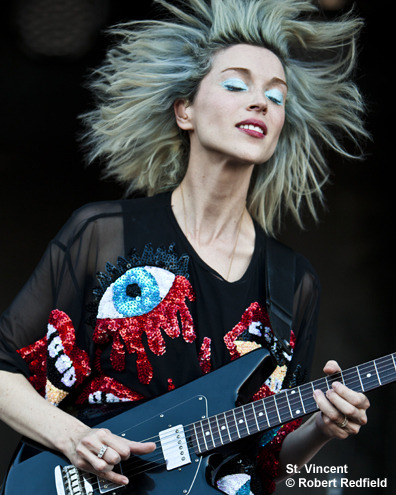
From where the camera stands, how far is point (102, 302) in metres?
2.38

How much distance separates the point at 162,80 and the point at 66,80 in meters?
1.34

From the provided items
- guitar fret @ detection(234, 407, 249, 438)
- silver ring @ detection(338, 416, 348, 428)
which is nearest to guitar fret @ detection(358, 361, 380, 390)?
silver ring @ detection(338, 416, 348, 428)

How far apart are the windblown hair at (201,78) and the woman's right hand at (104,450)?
99 cm

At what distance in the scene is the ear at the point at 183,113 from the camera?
8.68 feet

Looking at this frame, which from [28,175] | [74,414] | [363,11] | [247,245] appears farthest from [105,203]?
[363,11]

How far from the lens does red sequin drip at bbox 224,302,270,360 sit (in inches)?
94.7

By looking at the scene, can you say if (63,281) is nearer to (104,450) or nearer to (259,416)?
(104,450)

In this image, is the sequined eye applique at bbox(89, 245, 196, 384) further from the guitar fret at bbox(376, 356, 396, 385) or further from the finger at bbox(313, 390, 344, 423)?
the guitar fret at bbox(376, 356, 396, 385)

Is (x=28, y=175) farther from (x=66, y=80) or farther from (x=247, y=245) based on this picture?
(x=247, y=245)

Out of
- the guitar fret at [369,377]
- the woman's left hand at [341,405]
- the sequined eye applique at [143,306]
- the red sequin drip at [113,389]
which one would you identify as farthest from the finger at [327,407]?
the red sequin drip at [113,389]

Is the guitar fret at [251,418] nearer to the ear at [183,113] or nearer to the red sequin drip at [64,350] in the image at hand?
the red sequin drip at [64,350]

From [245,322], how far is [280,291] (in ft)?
0.52

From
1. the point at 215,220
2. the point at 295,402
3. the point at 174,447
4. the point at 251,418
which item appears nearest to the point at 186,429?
the point at 174,447

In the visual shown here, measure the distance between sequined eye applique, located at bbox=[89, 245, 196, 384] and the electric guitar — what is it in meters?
0.15
